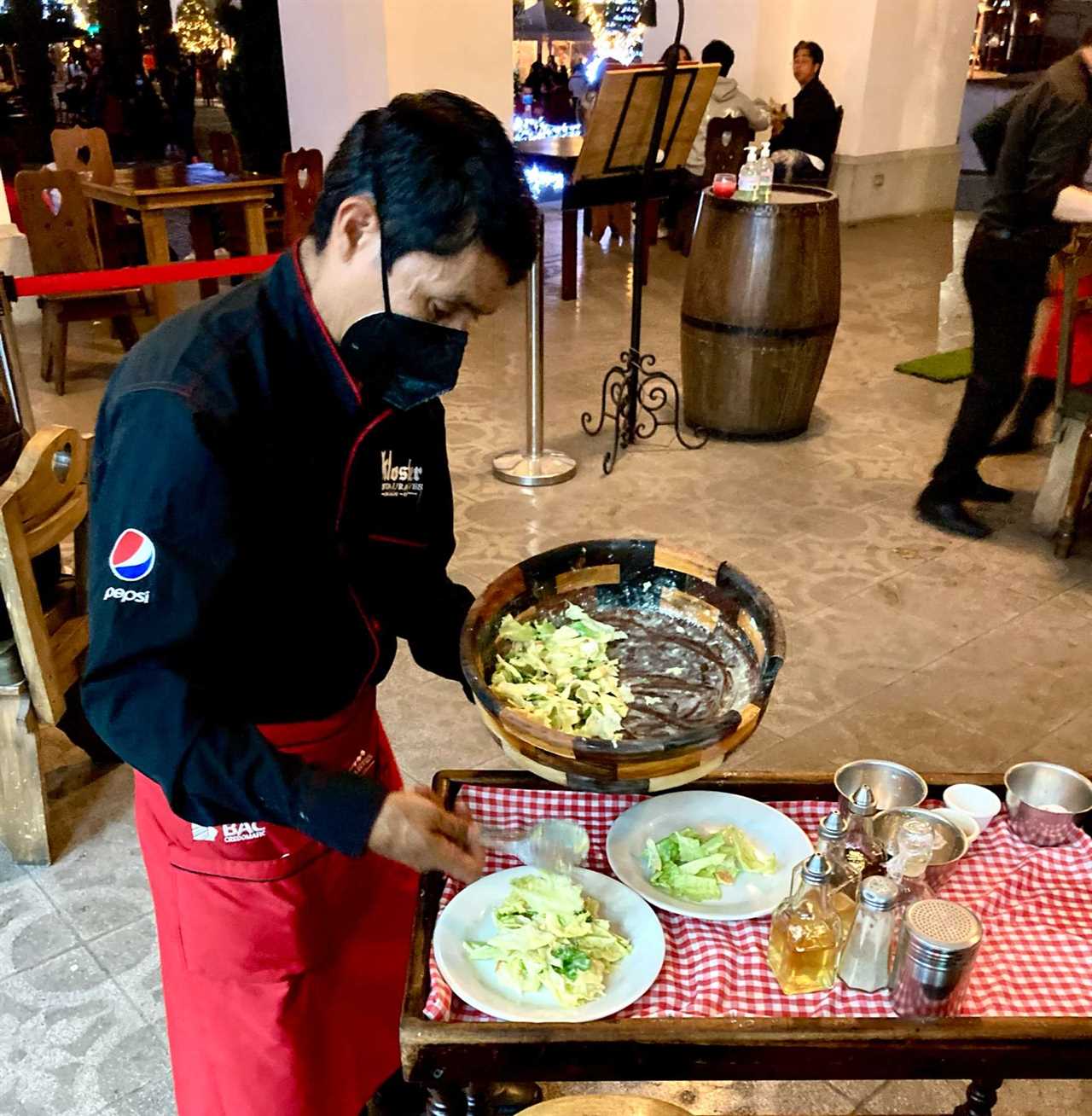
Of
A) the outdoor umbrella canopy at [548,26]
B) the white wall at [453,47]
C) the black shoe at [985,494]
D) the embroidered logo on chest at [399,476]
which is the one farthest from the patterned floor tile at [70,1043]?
the outdoor umbrella canopy at [548,26]

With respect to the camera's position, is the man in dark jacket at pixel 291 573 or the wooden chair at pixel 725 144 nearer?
the man in dark jacket at pixel 291 573

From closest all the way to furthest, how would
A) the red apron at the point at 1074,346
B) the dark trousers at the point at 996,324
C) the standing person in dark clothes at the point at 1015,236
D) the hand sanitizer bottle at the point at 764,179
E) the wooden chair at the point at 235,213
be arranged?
the standing person in dark clothes at the point at 1015,236
the dark trousers at the point at 996,324
the red apron at the point at 1074,346
the hand sanitizer bottle at the point at 764,179
the wooden chair at the point at 235,213

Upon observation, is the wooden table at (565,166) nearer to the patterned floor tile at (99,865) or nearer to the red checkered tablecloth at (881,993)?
the patterned floor tile at (99,865)

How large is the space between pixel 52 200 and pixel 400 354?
4.92 metres

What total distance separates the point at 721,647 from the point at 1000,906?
492mm

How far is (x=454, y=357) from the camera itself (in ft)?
4.45

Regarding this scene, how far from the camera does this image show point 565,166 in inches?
263

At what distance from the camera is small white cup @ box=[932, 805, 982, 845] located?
59.3 inches

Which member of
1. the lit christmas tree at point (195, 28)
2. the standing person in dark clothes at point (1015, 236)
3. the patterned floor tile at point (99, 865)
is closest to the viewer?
the patterned floor tile at point (99, 865)

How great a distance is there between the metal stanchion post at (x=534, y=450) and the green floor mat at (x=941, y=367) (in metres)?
2.26

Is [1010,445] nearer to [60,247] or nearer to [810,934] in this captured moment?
[810,934]

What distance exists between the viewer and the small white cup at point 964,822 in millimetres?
1506

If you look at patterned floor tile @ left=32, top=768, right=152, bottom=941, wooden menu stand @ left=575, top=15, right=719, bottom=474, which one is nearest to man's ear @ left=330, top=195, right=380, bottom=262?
patterned floor tile @ left=32, top=768, right=152, bottom=941

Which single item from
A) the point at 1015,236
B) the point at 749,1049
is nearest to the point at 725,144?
the point at 1015,236
